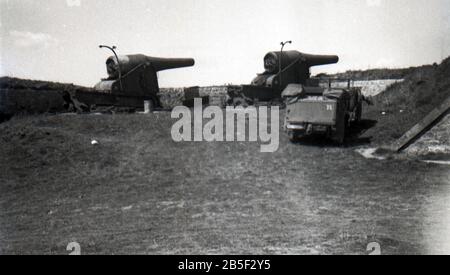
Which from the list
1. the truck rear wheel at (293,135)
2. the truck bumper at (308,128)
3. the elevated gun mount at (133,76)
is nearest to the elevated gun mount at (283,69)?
the elevated gun mount at (133,76)

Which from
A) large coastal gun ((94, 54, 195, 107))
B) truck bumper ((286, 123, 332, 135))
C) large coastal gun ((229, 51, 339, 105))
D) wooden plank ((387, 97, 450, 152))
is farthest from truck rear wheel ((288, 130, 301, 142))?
large coastal gun ((94, 54, 195, 107))

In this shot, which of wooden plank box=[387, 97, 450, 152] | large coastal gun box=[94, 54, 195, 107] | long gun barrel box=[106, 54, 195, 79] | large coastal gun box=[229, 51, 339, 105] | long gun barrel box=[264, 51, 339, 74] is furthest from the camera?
long gun barrel box=[264, 51, 339, 74]

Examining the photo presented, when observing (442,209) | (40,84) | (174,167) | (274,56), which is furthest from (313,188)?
(40,84)

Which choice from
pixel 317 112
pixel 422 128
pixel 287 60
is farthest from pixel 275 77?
pixel 422 128

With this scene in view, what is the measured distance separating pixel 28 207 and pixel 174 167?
3.45 metres

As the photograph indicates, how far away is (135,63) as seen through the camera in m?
20.5

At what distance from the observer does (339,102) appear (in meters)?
12.8

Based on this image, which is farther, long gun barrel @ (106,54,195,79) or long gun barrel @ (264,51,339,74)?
long gun barrel @ (264,51,339,74)

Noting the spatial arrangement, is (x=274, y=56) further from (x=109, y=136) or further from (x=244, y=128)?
(x=109, y=136)

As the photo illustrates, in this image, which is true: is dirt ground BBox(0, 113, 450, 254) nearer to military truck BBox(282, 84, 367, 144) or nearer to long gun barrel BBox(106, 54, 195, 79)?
military truck BBox(282, 84, 367, 144)

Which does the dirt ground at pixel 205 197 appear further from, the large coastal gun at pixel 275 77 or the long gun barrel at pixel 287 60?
the long gun barrel at pixel 287 60

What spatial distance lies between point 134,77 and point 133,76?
0.21 feet

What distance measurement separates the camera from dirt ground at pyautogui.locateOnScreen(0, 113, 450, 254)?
5.69m
